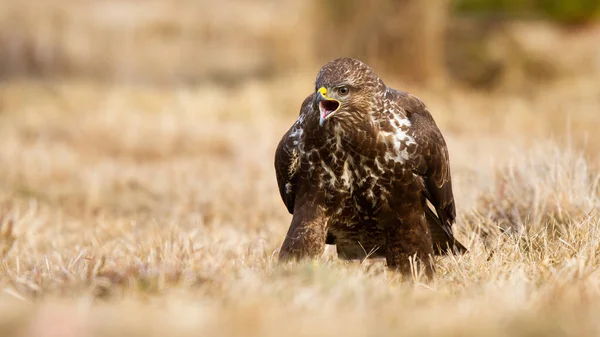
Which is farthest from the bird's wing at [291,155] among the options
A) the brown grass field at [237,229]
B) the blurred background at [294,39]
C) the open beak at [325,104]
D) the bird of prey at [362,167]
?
the blurred background at [294,39]

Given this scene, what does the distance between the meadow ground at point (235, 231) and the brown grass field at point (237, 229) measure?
1 cm

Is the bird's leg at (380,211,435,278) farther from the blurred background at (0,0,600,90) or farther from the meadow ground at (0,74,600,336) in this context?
the blurred background at (0,0,600,90)

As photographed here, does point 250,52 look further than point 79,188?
Yes

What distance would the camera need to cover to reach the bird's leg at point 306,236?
3520 millimetres

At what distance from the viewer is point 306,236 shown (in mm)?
3539

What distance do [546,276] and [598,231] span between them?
609 mm

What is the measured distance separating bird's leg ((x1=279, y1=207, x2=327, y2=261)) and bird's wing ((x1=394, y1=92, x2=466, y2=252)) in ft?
1.44

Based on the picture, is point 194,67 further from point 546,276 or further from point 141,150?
point 546,276

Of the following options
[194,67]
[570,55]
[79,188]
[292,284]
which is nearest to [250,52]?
[194,67]

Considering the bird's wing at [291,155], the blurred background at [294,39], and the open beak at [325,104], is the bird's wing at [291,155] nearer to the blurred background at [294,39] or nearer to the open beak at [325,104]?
the open beak at [325,104]

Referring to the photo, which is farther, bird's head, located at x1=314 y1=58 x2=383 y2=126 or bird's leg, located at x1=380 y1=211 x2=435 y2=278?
bird's leg, located at x1=380 y1=211 x2=435 y2=278

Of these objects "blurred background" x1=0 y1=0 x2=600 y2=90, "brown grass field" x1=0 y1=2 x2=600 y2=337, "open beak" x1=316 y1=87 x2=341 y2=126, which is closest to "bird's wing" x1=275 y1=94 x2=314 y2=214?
"open beak" x1=316 y1=87 x2=341 y2=126

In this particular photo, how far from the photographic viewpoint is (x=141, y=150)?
325 inches

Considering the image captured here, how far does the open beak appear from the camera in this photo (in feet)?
11.0
